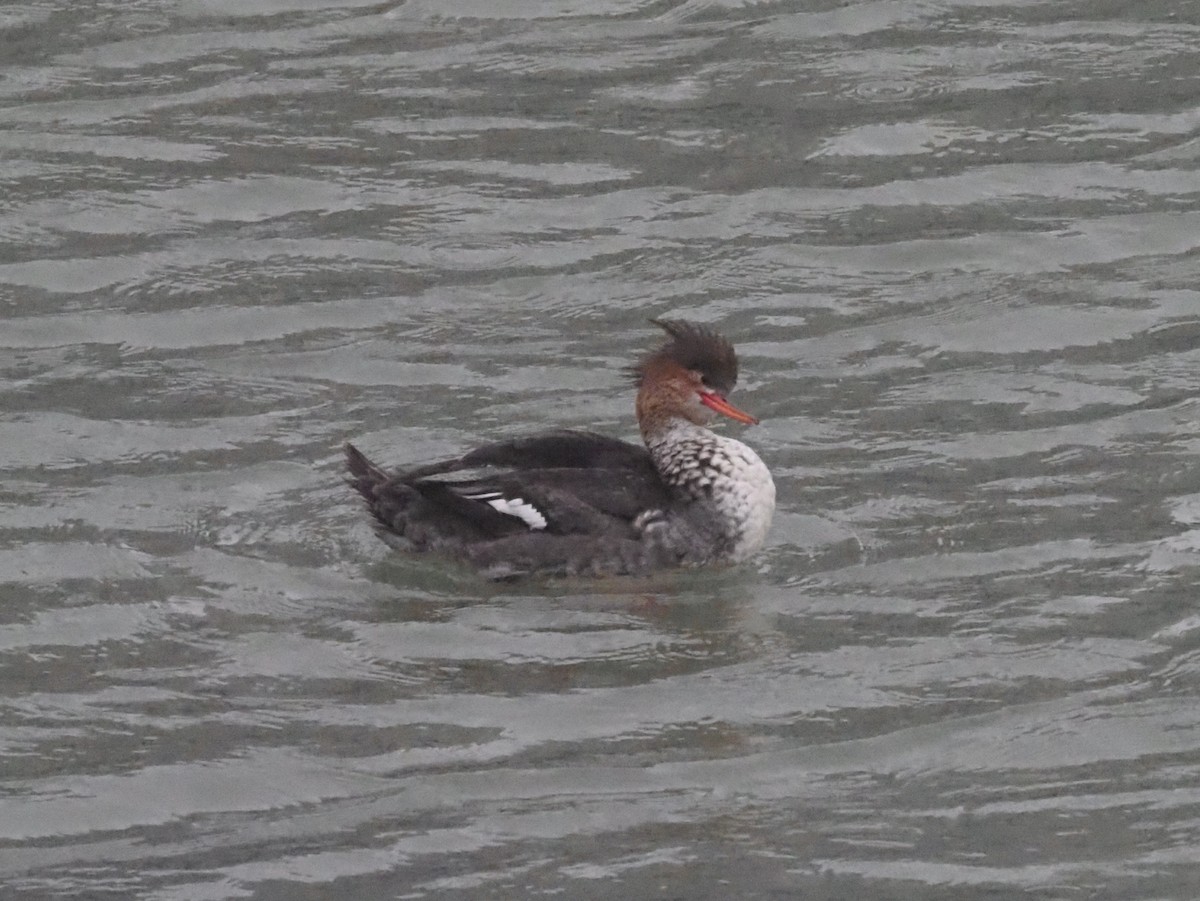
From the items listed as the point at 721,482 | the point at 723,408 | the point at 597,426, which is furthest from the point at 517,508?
the point at 597,426

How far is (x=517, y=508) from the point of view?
993 cm

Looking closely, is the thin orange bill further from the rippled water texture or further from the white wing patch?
the white wing patch

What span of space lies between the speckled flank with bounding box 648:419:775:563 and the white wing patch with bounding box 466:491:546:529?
58cm

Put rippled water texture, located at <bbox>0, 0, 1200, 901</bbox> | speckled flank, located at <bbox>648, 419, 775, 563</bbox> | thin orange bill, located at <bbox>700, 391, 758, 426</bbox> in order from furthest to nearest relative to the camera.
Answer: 1. thin orange bill, located at <bbox>700, 391, 758, 426</bbox>
2. speckled flank, located at <bbox>648, 419, 775, 563</bbox>
3. rippled water texture, located at <bbox>0, 0, 1200, 901</bbox>

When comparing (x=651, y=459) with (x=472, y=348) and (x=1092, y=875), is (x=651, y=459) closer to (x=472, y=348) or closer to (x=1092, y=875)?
(x=472, y=348)

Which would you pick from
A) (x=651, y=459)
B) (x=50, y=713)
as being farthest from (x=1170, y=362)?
(x=50, y=713)

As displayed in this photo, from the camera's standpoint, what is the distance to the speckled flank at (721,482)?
9898 millimetres

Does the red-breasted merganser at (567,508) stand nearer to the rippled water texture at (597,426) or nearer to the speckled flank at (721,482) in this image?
the speckled flank at (721,482)

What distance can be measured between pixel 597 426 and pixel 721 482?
4.04 feet

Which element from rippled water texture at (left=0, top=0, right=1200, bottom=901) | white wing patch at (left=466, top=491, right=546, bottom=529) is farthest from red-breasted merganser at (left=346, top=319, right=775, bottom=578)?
rippled water texture at (left=0, top=0, right=1200, bottom=901)

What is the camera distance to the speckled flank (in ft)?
32.5

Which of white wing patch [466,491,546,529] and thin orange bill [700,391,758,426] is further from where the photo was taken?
thin orange bill [700,391,758,426]

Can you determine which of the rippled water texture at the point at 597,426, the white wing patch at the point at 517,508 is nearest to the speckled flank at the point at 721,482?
the rippled water texture at the point at 597,426

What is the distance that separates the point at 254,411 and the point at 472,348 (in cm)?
112
